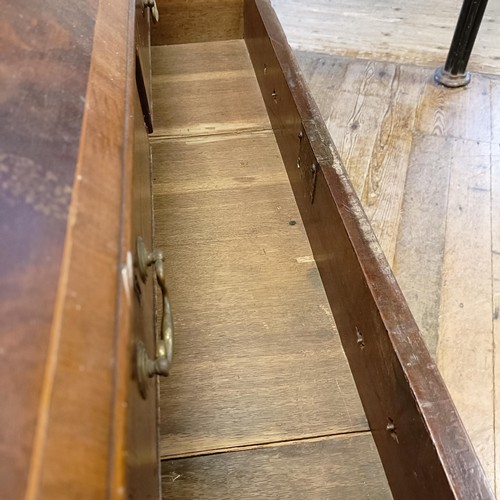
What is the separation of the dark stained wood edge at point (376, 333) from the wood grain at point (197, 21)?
1.10 feet

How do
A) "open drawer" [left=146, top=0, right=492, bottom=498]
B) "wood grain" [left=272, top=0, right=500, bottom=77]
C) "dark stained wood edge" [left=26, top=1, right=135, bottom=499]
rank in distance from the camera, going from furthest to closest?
"wood grain" [left=272, top=0, right=500, bottom=77] < "open drawer" [left=146, top=0, right=492, bottom=498] < "dark stained wood edge" [left=26, top=1, right=135, bottom=499]

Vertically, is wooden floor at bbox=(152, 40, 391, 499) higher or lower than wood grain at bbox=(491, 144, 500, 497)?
higher

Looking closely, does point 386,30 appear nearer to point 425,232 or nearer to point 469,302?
point 425,232

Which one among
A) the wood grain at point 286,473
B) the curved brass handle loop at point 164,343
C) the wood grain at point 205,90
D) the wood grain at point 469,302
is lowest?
the wood grain at point 469,302

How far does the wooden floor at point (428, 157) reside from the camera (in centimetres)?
107

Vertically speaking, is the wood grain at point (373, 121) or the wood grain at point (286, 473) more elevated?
the wood grain at point (286, 473)

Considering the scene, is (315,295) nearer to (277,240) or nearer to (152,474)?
(277,240)

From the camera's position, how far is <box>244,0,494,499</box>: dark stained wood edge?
1.48 ft

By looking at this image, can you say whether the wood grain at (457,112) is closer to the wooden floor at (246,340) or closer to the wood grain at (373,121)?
the wood grain at (373,121)

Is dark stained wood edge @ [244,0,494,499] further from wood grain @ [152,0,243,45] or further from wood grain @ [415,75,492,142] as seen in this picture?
wood grain @ [415,75,492,142]

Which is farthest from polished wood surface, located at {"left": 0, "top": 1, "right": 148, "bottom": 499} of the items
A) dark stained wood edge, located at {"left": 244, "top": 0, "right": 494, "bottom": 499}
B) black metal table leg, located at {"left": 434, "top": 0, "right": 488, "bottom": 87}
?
black metal table leg, located at {"left": 434, "top": 0, "right": 488, "bottom": 87}

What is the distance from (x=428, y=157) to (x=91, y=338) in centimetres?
130

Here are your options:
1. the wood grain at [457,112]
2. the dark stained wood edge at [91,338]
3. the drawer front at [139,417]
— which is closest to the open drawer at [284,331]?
the drawer front at [139,417]

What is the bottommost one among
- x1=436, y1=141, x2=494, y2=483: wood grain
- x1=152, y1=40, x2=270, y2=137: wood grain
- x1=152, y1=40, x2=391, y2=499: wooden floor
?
x1=436, y1=141, x2=494, y2=483: wood grain
